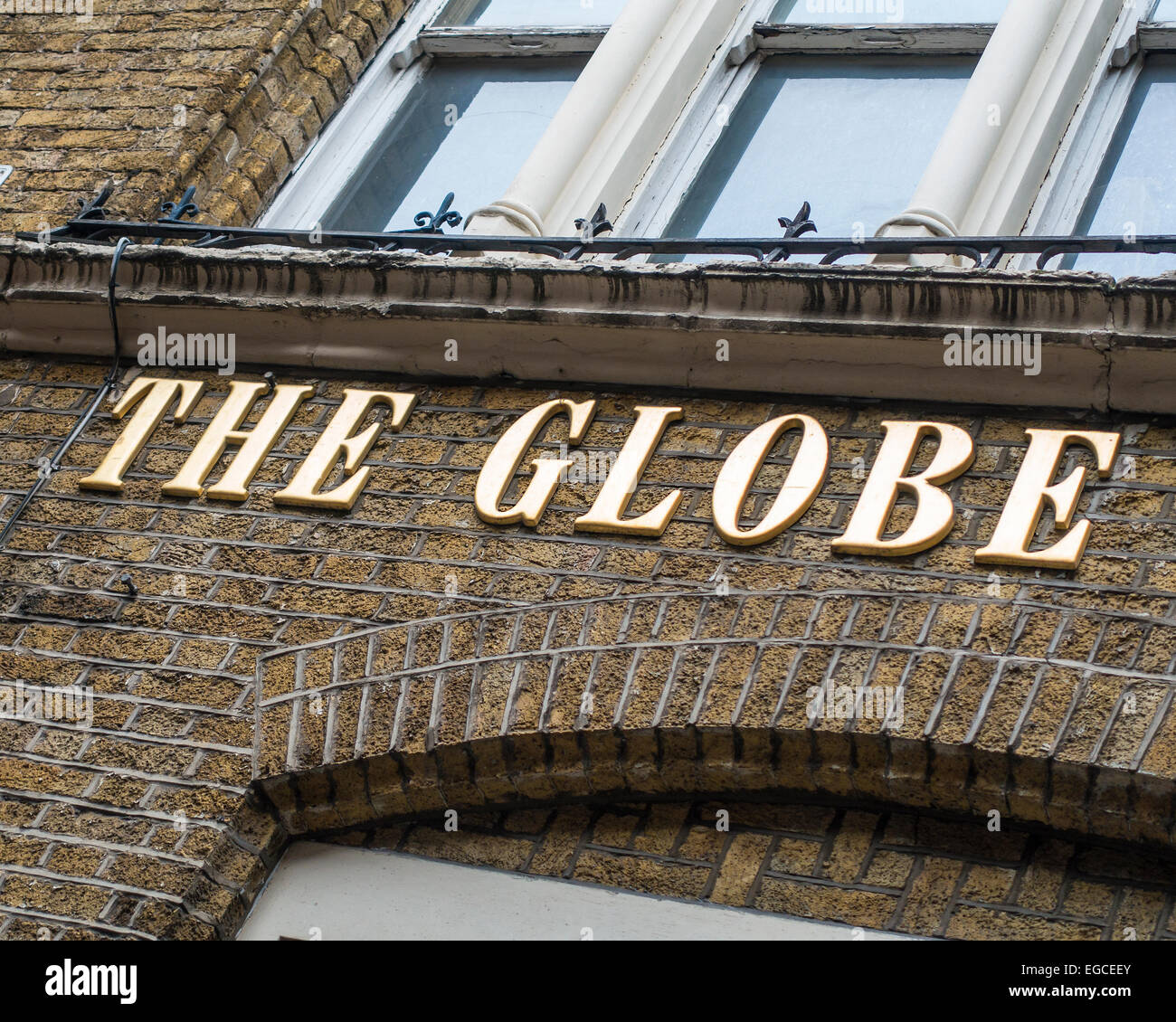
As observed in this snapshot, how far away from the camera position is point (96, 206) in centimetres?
529

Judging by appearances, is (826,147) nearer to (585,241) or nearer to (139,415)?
(585,241)

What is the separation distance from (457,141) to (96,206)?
137 centimetres

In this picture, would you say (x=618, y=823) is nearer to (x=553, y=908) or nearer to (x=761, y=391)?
(x=553, y=908)

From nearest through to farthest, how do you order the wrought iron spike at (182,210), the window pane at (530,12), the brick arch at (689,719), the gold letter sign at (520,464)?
the brick arch at (689,719) < the gold letter sign at (520,464) < the wrought iron spike at (182,210) < the window pane at (530,12)

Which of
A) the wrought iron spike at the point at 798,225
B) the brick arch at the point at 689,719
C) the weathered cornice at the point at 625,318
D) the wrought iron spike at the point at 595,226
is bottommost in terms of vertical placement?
the brick arch at the point at 689,719

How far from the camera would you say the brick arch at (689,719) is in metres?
3.22

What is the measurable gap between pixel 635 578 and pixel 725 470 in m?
0.37

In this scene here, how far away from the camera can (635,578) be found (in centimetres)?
383

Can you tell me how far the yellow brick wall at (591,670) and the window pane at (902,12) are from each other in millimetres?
2119

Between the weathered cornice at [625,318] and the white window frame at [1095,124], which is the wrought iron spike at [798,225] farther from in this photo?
the white window frame at [1095,124]

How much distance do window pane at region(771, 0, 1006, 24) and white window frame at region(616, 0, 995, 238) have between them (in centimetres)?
5

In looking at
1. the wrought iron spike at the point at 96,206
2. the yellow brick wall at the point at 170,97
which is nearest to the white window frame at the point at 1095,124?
the yellow brick wall at the point at 170,97

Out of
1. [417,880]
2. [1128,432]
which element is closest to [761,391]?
[1128,432]
